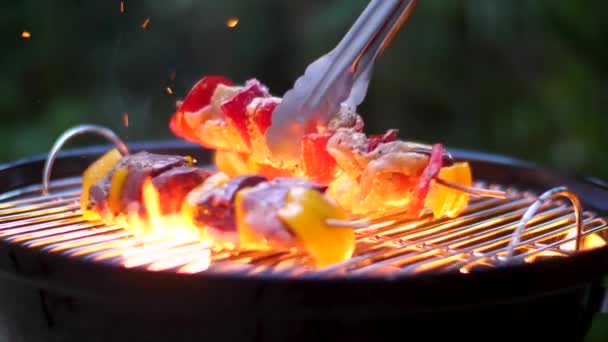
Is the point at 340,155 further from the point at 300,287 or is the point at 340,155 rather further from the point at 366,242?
the point at 300,287

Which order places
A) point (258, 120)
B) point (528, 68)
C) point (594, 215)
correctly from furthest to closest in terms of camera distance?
1. point (528, 68)
2. point (594, 215)
3. point (258, 120)

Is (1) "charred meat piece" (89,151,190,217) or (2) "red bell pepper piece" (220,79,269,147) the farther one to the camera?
(2) "red bell pepper piece" (220,79,269,147)

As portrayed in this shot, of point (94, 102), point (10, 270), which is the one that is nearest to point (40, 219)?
point (10, 270)

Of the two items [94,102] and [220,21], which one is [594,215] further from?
[94,102]

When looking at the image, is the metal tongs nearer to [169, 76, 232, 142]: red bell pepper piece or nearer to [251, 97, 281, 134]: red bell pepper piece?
[251, 97, 281, 134]: red bell pepper piece

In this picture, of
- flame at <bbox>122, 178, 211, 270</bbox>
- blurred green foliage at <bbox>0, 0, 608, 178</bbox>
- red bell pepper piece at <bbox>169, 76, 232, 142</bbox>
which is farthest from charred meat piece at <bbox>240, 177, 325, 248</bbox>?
blurred green foliage at <bbox>0, 0, 608, 178</bbox>
